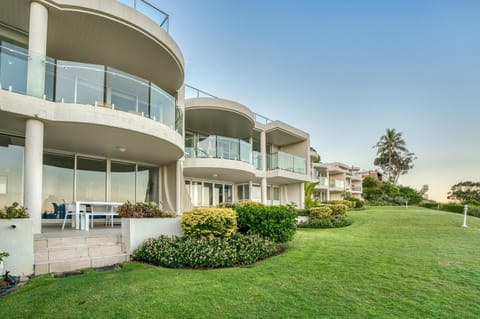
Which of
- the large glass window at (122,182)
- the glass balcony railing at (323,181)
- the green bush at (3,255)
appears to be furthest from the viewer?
the glass balcony railing at (323,181)

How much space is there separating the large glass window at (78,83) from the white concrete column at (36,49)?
0.44 metres

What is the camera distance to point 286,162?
21141 mm

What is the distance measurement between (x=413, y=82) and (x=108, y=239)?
19314 mm

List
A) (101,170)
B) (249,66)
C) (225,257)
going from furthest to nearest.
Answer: (249,66) → (101,170) → (225,257)

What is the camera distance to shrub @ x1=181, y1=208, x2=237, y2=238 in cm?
824

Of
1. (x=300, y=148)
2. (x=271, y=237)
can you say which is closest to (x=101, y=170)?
(x=271, y=237)

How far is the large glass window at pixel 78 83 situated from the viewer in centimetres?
813

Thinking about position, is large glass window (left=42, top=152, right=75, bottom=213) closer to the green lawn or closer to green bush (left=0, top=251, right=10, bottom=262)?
green bush (left=0, top=251, right=10, bottom=262)

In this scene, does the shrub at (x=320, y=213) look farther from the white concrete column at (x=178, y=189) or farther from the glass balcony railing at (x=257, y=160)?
the white concrete column at (x=178, y=189)

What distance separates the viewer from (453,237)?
10.5 meters

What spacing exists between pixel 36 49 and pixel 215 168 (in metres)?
9.35

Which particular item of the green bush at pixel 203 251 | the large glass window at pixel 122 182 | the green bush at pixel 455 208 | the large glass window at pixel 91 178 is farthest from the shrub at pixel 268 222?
the green bush at pixel 455 208

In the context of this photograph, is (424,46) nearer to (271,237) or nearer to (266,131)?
(266,131)

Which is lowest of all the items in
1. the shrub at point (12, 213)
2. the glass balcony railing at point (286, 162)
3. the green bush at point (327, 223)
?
the green bush at point (327, 223)
